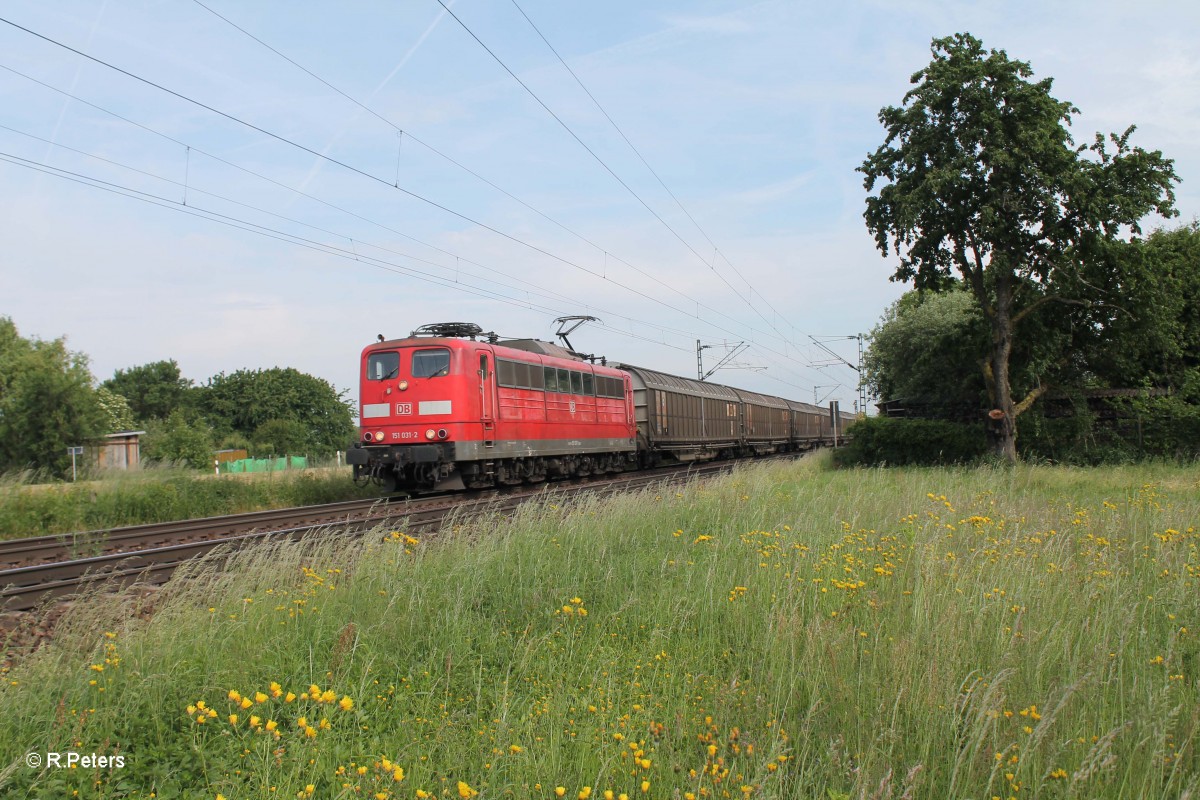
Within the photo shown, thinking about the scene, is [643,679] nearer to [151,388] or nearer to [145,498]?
[145,498]

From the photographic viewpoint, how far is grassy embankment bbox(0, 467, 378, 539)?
1379 cm

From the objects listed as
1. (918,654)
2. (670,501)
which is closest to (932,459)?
(670,501)

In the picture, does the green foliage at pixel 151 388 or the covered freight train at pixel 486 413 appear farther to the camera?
the green foliage at pixel 151 388

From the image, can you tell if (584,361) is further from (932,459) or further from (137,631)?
(137,631)

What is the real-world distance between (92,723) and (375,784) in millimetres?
1444

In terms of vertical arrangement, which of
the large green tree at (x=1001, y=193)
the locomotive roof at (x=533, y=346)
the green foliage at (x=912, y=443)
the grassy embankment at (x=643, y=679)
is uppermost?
the large green tree at (x=1001, y=193)

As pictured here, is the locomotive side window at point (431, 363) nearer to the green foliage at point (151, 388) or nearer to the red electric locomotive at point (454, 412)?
the red electric locomotive at point (454, 412)

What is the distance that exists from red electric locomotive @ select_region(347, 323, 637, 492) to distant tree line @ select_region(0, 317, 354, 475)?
749 inches

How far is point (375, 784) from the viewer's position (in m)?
3.12

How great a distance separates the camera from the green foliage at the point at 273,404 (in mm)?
80750

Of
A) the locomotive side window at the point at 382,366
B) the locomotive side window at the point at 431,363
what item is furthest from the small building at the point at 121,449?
the locomotive side window at the point at 431,363

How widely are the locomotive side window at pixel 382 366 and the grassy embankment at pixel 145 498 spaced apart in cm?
307

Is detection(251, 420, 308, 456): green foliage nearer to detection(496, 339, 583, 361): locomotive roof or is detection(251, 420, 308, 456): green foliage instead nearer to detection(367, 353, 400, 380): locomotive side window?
detection(496, 339, 583, 361): locomotive roof

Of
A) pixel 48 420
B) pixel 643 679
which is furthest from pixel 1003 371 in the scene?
pixel 48 420
